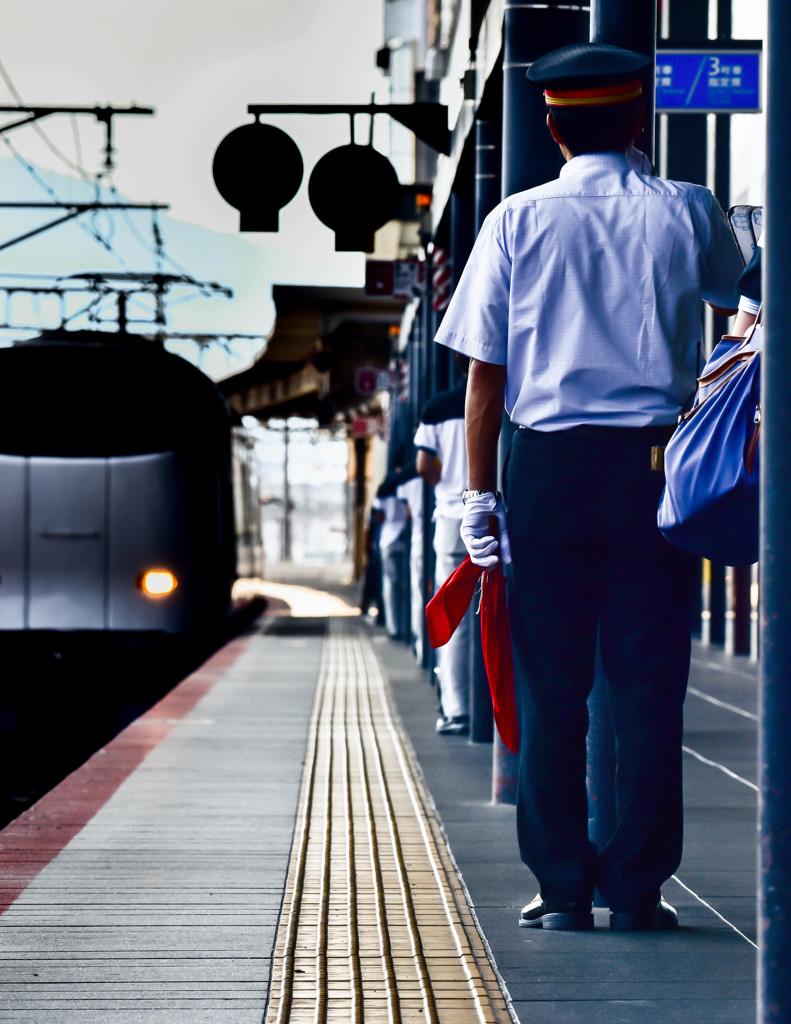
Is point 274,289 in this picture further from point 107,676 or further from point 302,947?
point 302,947

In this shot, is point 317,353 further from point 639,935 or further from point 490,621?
point 639,935

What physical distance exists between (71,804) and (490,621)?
273 centimetres

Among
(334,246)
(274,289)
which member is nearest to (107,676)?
(334,246)

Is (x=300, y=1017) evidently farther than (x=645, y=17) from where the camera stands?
No

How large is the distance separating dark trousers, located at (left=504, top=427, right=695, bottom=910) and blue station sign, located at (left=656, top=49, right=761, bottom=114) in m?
5.74

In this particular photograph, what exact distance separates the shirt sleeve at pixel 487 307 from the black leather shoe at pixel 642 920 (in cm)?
140

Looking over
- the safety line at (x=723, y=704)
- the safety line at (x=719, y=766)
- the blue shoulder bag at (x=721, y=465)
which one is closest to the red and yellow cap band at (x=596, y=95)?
the blue shoulder bag at (x=721, y=465)

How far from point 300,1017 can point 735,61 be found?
7241 millimetres

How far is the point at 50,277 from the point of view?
25.6 m

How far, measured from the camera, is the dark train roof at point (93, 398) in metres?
11.1

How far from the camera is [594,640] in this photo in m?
3.74

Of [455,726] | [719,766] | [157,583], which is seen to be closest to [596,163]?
[719,766]

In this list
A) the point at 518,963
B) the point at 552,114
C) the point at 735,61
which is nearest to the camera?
the point at 518,963

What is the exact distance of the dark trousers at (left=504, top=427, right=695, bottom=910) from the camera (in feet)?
12.0
